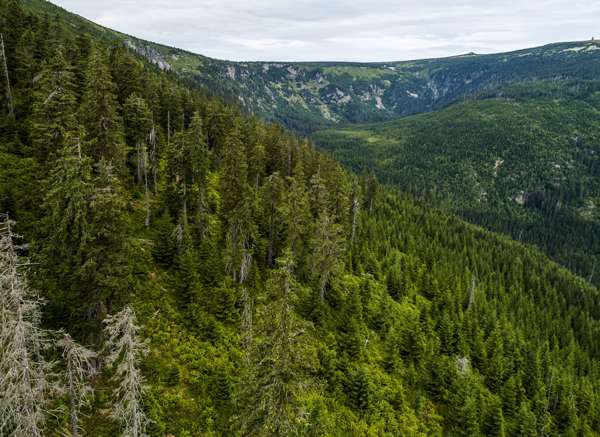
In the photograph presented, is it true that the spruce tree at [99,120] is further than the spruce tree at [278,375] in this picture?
Yes

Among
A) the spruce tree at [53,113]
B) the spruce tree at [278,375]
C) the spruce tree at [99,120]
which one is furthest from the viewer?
the spruce tree at [99,120]

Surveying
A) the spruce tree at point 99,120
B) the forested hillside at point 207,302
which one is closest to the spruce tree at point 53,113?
the forested hillside at point 207,302

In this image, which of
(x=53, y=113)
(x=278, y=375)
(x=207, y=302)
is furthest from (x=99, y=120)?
(x=278, y=375)

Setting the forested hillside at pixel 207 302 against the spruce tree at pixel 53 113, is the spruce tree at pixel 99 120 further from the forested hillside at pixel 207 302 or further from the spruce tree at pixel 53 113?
the spruce tree at pixel 53 113

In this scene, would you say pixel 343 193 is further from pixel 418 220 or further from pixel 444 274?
pixel 418 220

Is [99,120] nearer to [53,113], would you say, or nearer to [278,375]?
[53,113]

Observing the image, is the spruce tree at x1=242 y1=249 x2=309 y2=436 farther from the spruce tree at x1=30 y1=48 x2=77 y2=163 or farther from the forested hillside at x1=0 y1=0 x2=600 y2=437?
the spruce tree at x1=30 y1=48 x2=77 y2=163

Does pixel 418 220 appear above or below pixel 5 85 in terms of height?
below

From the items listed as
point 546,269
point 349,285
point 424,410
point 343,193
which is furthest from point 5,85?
point 546,269

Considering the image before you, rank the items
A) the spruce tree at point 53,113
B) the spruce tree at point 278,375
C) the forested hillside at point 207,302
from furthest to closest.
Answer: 1. the spruce tree at point 53,113
2. the forested hillside at point 207,302
3. the spruce tree at point 278,375
